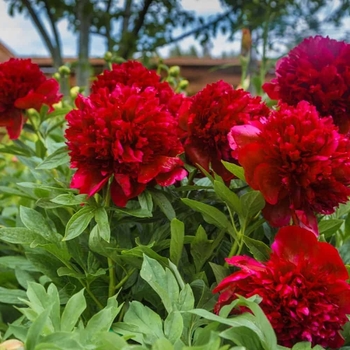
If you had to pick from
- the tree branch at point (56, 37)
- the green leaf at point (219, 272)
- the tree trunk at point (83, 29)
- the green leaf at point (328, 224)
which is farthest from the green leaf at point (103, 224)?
the tree branch at point (56, 37)

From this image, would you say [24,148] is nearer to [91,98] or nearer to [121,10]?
[91,98]

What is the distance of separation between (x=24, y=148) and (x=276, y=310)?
0.53 meters

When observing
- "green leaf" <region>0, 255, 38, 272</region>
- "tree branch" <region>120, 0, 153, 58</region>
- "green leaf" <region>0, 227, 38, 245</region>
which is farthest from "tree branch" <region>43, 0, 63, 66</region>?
"green leaf" <region>0, 227, 38, 245</region>

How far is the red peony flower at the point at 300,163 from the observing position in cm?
43

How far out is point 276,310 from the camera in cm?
42

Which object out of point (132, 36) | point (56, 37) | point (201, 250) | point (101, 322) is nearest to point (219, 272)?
point (201, 250)

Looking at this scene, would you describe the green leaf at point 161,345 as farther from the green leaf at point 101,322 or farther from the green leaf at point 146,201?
the green leaf at point 146,201

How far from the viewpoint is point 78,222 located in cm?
52

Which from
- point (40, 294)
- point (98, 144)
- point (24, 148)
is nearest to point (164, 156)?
point (98, 144)

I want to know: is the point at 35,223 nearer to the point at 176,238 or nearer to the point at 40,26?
the point at 176,238

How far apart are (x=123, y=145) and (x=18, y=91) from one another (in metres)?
0.29

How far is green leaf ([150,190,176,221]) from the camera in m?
0.53

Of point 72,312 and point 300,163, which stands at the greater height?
point 300,163

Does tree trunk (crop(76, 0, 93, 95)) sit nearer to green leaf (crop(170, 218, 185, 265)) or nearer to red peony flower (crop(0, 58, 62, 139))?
red peony flower (crop(0, 58, 62, 139))
